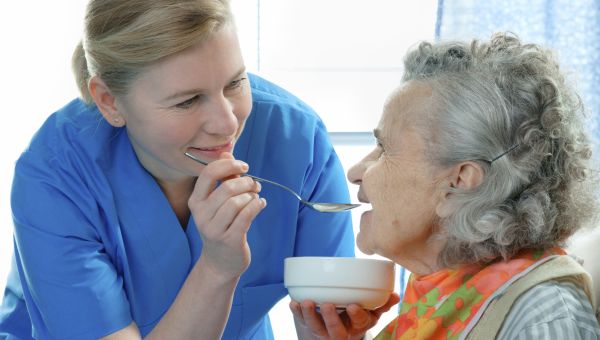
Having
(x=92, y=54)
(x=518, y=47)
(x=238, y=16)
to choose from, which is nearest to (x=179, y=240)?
(x=92, y=54)

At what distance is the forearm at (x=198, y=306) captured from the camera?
1.57 m

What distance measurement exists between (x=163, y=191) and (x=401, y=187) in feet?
1.99

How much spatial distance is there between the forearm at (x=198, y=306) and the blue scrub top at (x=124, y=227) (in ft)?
0.40

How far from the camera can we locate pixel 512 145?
1266 millimetres

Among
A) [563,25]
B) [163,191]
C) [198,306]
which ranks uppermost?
[563,25]

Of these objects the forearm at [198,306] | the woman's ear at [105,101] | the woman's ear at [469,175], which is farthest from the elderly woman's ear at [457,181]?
the woman's ear at [105,101]

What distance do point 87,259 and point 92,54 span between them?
39 centimetres

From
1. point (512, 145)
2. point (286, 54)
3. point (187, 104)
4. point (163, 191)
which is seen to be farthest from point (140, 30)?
point (286, 54)

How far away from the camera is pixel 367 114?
330 centimetres

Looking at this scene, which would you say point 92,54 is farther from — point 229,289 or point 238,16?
point 238,16

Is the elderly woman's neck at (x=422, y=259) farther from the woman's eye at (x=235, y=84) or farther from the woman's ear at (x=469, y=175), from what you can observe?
the woman's eye at (x=235, y=84)

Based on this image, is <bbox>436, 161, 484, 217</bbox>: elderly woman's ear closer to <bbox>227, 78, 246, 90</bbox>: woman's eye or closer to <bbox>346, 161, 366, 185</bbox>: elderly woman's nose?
<bbox>346, 161, 366, 185</bbox>: elderly woman's nose

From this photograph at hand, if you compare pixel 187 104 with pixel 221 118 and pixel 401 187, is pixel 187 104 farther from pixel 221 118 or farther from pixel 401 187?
pixel 401 187

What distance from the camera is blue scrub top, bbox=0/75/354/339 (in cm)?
162
